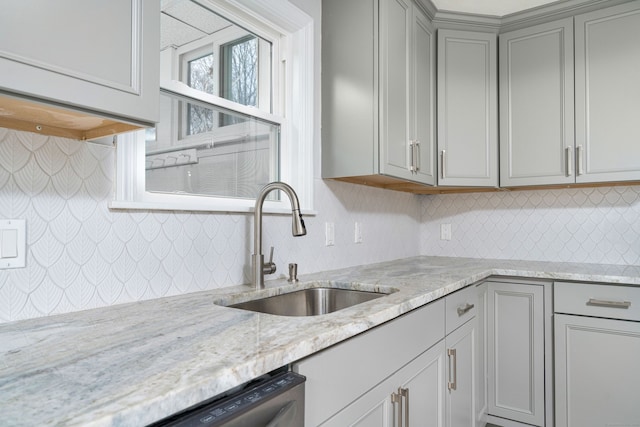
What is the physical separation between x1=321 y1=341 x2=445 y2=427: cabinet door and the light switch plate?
2.77 ft

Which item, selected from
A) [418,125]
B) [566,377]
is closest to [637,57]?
[418,125]

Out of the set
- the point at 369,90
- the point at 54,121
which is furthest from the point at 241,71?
the point at 54,121

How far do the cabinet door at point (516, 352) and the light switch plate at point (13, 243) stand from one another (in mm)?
2229

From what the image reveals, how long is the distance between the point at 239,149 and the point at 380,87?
29.3 inches

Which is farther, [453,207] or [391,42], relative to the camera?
[453,207]

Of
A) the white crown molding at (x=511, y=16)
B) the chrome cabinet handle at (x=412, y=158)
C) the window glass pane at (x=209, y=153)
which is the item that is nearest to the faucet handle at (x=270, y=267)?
the window glass pane at (x=209, y=153)

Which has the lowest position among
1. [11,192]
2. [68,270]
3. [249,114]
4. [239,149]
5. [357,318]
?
[357,318]

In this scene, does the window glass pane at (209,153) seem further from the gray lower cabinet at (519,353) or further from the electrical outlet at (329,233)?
the gray lower cabinet at (519,353)

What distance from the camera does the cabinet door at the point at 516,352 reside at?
7.24 feet

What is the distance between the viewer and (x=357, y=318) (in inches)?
41.3

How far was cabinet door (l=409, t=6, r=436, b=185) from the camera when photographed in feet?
7.30

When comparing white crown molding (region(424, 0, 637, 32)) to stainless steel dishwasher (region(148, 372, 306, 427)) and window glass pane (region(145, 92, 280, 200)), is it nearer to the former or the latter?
window glass pane (region(145, 92, 280, 200))

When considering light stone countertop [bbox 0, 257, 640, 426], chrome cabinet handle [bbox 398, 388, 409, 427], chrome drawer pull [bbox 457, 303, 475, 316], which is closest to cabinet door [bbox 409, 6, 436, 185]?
chrome drawer pull [bbox 457, 303, 475, 316]

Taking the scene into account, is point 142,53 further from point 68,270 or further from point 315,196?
point 315,196
